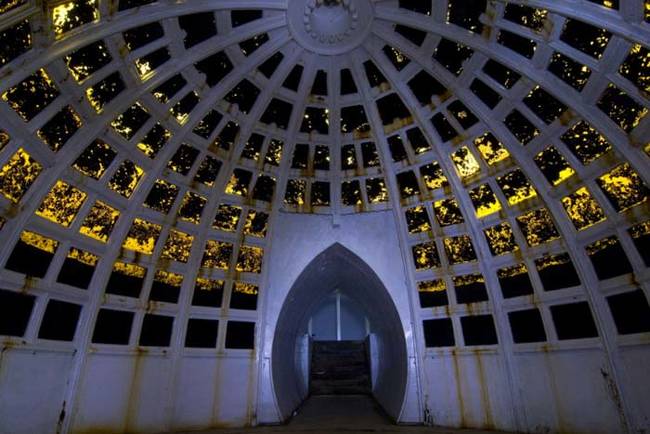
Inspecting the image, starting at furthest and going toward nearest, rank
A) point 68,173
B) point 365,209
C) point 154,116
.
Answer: point 365,209
point 154,116
point 68,173

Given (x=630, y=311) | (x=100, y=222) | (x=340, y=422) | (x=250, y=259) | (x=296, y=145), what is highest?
(x=296, y=145)

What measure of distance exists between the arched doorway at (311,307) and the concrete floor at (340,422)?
0.54 meters

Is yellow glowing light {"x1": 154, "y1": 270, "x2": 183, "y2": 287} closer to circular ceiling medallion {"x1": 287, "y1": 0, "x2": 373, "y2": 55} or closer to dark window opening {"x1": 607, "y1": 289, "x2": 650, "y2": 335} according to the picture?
circular ceiling medallion {"x1": 287, "y1": 0, "x2": 373, "y2": 55}

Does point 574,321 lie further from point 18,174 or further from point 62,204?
point 18,174

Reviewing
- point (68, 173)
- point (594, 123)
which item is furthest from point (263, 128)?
point (594, 123)

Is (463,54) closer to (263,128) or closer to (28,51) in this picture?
(263,128)

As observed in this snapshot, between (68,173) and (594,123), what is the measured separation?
1387 cm

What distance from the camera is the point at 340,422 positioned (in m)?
13.0

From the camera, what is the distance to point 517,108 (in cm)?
1112

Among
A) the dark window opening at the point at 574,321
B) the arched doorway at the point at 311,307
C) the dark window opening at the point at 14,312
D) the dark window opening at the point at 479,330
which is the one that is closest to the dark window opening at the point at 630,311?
the dark window opening at the point at 574,321

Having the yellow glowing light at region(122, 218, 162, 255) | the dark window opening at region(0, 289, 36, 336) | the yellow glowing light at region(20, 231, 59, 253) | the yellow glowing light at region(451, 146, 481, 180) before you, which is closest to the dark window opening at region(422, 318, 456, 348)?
the yellow glowing light at region(451, 146, 481, 180)

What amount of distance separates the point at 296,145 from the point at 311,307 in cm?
895

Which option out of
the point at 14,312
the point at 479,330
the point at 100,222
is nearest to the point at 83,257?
the point at 100,222

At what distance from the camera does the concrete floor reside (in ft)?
38.5
